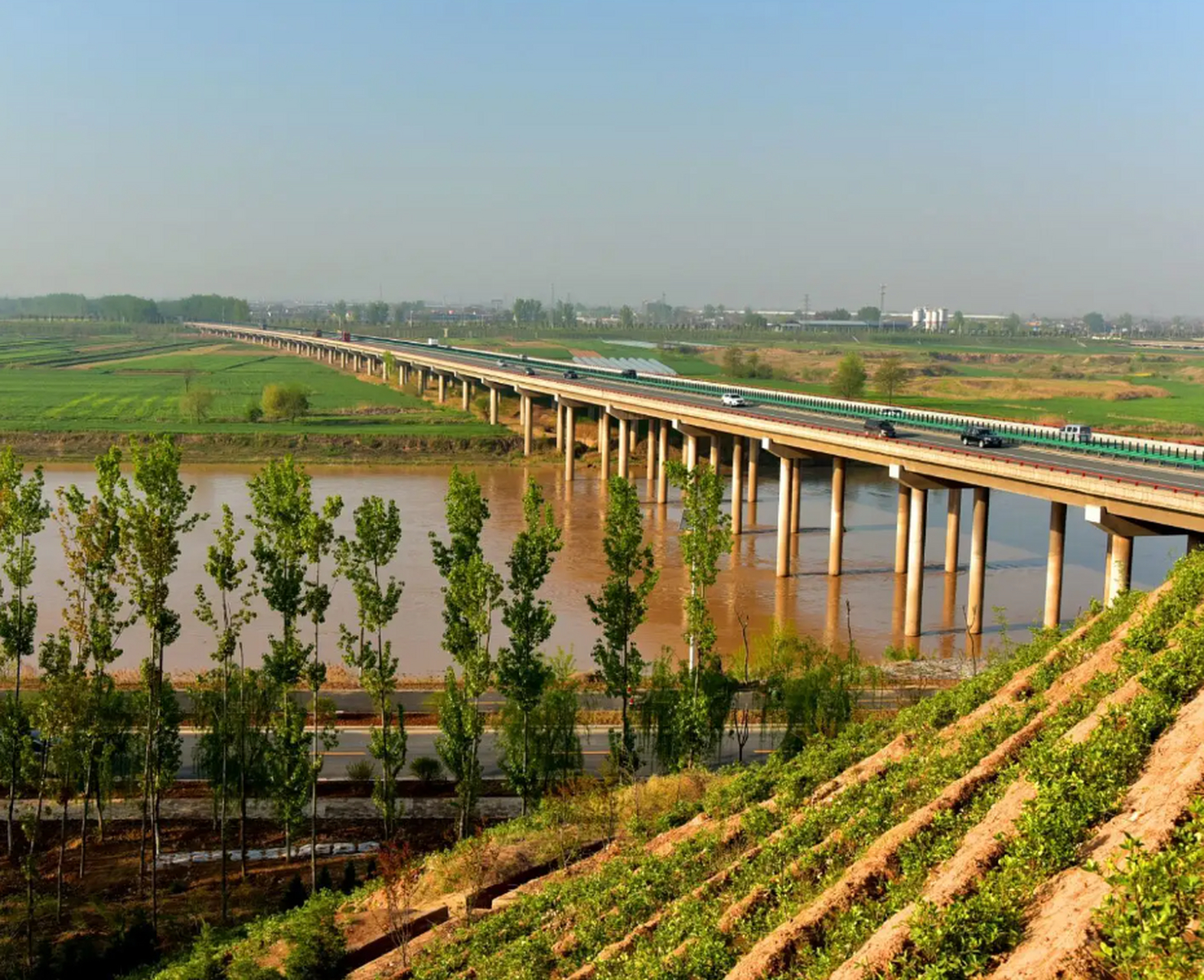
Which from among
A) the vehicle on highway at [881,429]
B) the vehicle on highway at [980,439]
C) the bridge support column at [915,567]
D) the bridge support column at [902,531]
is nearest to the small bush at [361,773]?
the bridge support column at [915,567]

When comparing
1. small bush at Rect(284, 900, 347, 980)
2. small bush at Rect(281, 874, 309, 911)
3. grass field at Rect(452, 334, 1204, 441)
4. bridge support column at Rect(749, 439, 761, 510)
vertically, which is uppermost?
grass field at Rect(452, 334, 1204, 441)

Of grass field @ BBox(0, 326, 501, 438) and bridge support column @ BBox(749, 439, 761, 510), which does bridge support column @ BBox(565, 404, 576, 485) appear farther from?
bridge support column @ BBox(749, 439, 761, 510)

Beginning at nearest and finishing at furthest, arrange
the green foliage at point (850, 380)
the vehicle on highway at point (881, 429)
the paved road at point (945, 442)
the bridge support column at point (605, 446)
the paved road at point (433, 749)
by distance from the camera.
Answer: the paved road at point (433, 749) < the paved road at point (945, 442) < the vehicle on highway at point (881, 429) < the bridge support column at point (605, 446) < the green foliage at point (850, 380)

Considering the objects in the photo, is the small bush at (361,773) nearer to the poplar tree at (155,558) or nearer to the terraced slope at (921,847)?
the poplar tree at (155,558)

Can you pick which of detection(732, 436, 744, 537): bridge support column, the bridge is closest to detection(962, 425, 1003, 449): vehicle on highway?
the bridge

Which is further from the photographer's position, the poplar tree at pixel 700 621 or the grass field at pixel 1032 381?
the grass field at pixel 1032 381

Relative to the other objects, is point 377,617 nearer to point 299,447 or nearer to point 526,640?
point 526,640

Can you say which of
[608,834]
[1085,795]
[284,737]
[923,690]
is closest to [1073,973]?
[1085,795]
